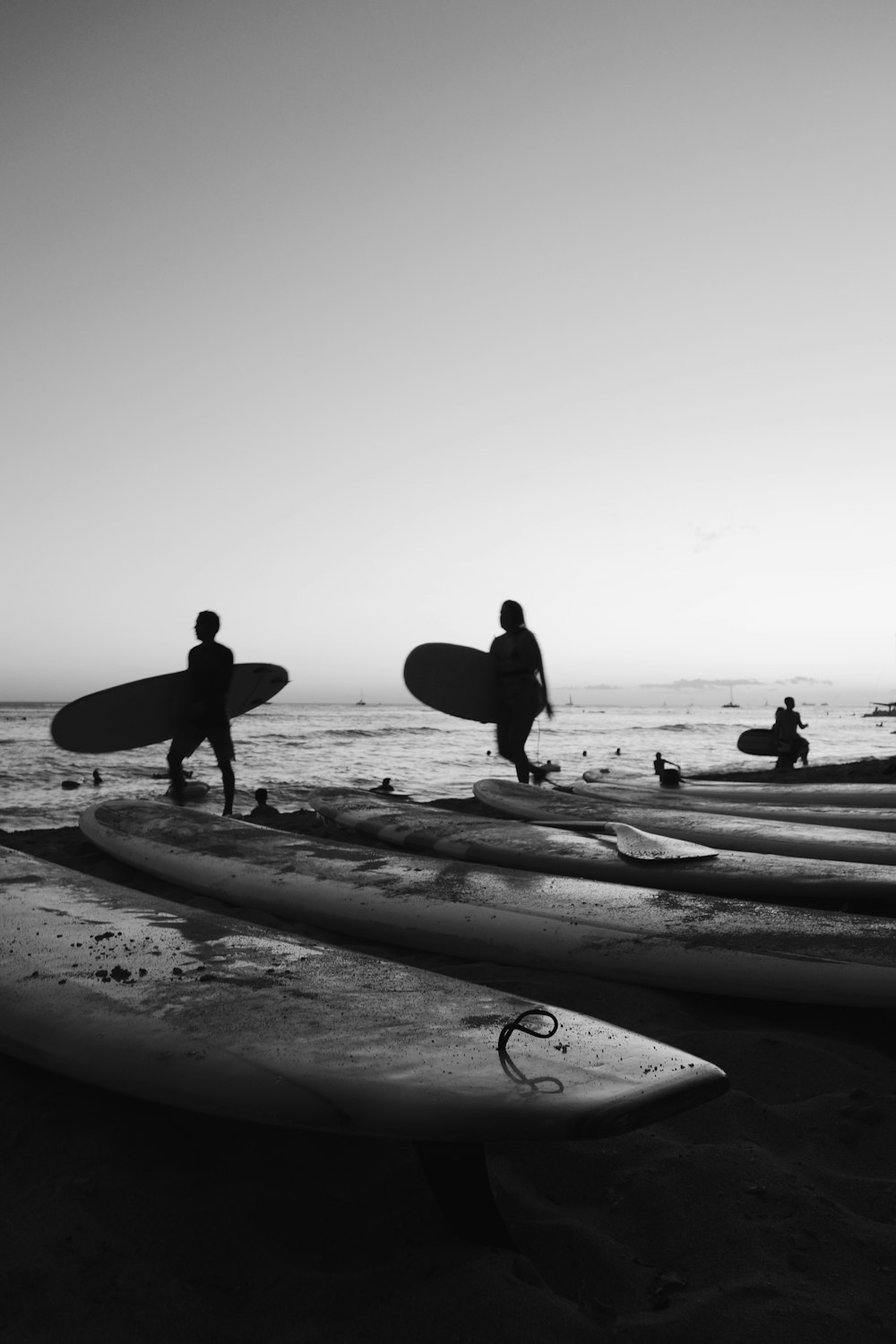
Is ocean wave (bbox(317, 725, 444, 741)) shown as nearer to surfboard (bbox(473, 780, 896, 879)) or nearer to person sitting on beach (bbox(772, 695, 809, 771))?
person sitting on beach (bbox(772, 695, 809, 771))

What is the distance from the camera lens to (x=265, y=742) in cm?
2264

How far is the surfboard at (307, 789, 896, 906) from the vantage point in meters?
3.40

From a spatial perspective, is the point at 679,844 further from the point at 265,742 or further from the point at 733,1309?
the point at 265,742

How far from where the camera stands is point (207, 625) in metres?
6.30

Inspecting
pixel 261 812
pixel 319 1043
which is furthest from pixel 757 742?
pixel 319 1043

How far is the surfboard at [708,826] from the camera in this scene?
4.12 meters

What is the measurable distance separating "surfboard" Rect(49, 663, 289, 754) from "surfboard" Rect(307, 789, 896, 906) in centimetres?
321

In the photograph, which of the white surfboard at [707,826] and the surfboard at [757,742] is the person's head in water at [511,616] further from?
the surfboard at [757,742]

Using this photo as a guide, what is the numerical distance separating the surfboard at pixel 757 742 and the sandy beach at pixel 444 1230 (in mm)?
12431

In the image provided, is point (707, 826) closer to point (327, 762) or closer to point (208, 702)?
point (208, 702)

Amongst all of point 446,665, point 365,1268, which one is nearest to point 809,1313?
point 365,1268

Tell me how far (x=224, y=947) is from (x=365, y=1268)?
1121mm

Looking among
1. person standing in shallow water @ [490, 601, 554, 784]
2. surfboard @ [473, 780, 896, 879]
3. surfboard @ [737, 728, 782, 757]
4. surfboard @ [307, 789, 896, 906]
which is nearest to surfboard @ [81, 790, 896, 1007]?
surfboard @ [307, 789, 896, 906]

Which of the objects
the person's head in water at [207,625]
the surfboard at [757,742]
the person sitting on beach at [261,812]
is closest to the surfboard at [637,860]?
the person sitting on beach at [261,812]
